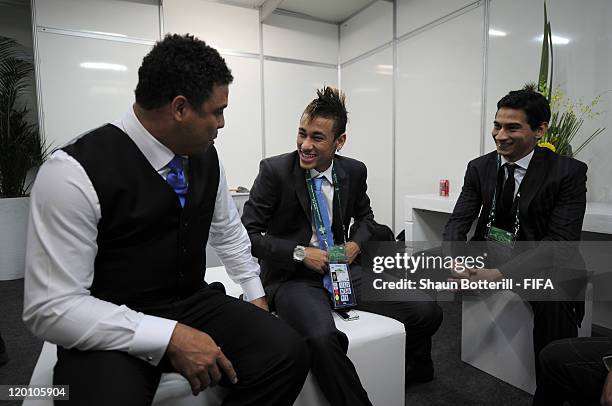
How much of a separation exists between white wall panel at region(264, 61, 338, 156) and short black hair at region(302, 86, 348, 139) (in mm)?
3079

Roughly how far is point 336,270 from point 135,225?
0.86 m

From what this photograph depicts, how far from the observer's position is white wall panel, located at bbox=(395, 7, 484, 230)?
3.31 metres

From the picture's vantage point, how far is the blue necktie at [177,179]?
3.59 feet

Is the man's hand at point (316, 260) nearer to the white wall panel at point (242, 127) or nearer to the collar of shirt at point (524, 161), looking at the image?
the collar of shirt at point (524, 161)

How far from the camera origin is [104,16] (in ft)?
12.7

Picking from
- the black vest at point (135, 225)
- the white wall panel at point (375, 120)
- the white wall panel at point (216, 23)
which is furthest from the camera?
the white wall panel at point (375, 120)

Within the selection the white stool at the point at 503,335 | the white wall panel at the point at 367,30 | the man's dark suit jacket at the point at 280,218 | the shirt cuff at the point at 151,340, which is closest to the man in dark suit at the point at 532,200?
the white stool at the point at 503,335

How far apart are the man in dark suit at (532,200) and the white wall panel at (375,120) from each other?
97.3 inches

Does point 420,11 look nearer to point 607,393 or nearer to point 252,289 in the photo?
point 252,289

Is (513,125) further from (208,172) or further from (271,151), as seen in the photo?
(271,151)

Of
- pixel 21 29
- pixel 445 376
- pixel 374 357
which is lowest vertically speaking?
pixel 445 376

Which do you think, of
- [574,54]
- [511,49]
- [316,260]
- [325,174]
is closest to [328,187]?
[325,174]

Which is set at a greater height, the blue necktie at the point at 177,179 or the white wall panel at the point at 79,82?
the white wall panel at the point at 79,82

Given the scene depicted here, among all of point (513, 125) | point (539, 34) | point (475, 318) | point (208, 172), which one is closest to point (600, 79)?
point (539, 34)
